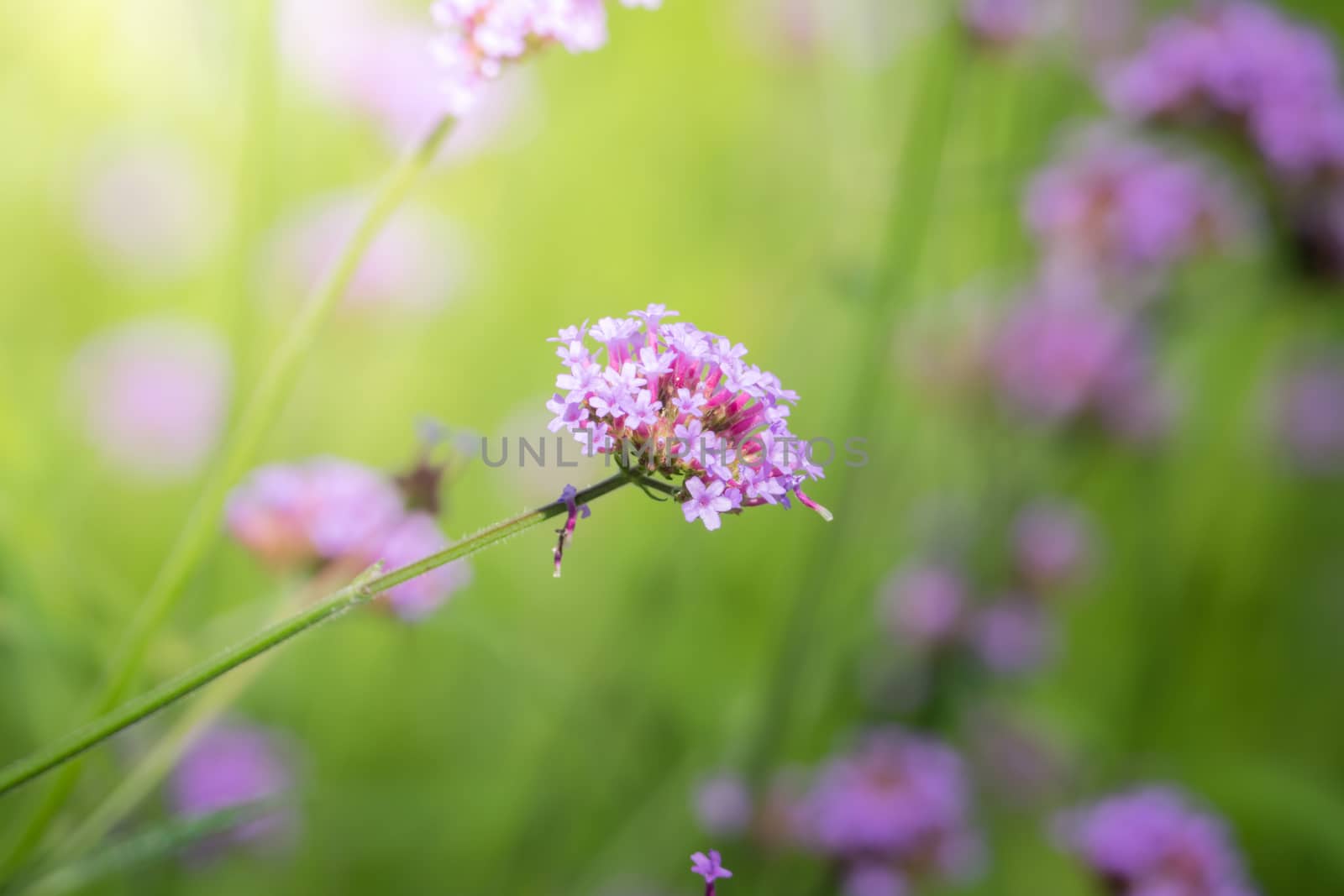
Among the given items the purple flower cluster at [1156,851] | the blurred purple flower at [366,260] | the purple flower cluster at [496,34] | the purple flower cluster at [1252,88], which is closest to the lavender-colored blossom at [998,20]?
the purple flower cluster at [1252,88]

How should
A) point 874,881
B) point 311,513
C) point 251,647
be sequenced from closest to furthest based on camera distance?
1. point 251,647
2. point 311,513
3. point 874,881

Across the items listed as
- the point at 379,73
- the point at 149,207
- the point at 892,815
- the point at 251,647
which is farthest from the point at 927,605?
the point at 149,207

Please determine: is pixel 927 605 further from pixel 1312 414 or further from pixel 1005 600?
pixel 1312 414

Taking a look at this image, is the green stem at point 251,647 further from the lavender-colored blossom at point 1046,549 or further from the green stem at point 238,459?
the lavender-colored blossom at point 1046,549

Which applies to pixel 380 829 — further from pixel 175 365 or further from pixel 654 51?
pixel 654 51

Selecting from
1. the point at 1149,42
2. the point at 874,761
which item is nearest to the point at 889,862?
the point at 874,761
